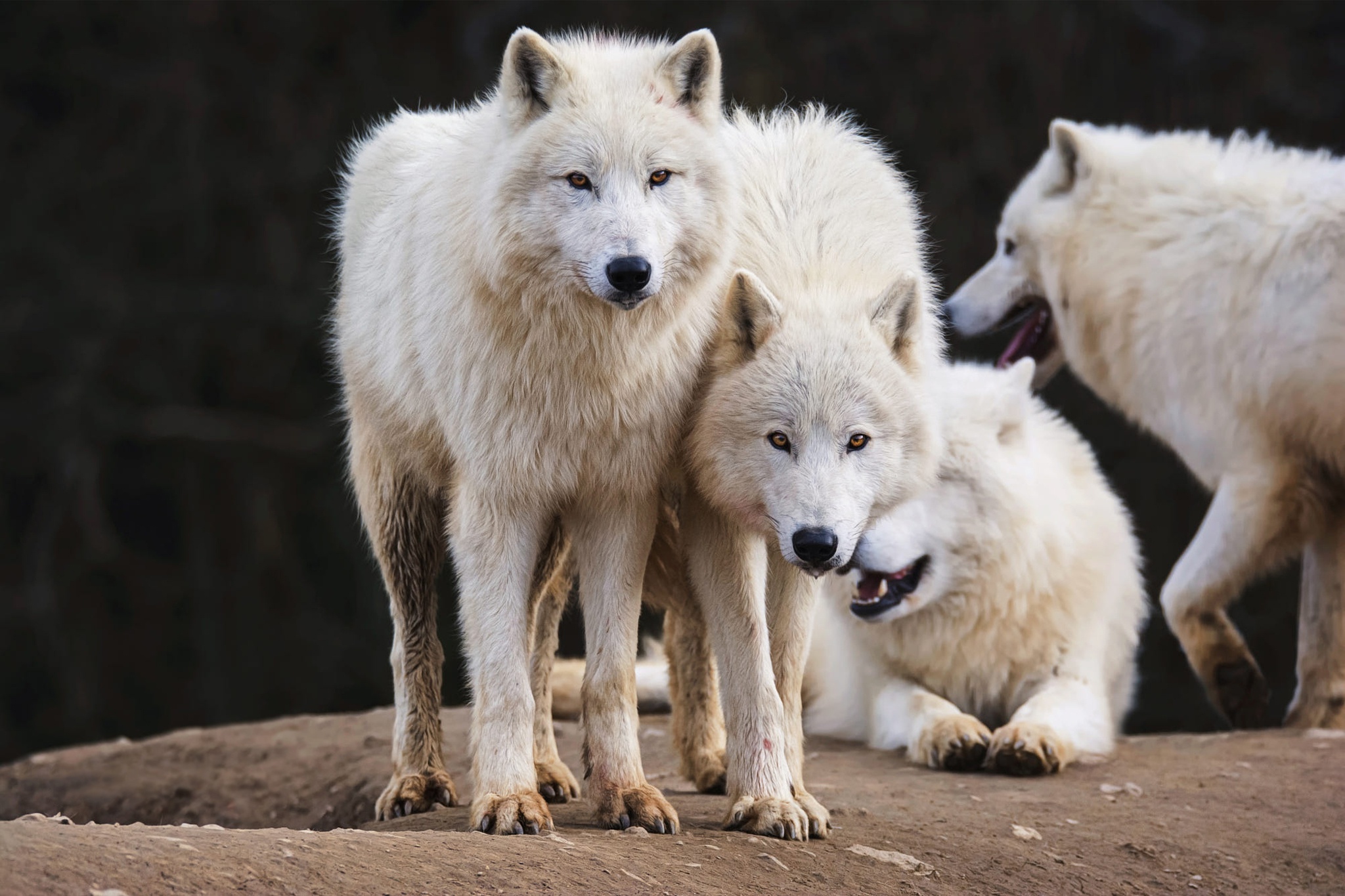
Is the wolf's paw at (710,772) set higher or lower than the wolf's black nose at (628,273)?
lower

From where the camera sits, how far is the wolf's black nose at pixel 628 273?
2881 mm

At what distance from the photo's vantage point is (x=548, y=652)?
4.12 metres

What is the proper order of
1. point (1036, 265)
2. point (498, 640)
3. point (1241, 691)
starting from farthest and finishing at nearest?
point (1036, 265) < point (1241, 691) < point (498, 640)

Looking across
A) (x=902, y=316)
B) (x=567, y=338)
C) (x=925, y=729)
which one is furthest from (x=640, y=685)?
(x=567, y=338)

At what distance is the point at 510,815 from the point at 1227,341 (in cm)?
329

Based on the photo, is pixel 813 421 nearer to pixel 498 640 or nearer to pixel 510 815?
pixel 498 640

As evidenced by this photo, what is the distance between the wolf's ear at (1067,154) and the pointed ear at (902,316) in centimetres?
275

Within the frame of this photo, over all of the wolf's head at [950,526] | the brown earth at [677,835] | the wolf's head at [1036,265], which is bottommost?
the brown earth at [677,835]

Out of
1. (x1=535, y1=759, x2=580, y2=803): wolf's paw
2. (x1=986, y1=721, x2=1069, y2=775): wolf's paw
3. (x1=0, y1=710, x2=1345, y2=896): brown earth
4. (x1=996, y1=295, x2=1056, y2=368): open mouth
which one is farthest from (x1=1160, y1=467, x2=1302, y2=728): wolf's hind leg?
(x1=535, y1=759, x2=580, y2=803): wolf's paw

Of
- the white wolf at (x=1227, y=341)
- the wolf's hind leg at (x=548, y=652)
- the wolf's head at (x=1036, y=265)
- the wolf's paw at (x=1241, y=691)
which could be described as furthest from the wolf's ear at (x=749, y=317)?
the wolf's paw at (x=1241, y=691)

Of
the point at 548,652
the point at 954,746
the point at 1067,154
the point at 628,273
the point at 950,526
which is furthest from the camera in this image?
A: the point at 1067,154

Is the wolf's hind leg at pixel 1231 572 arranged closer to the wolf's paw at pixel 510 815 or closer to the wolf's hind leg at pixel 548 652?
the wolf's hind leg at pixel 548 652

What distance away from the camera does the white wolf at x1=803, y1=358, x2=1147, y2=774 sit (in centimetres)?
480

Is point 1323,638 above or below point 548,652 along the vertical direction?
above
